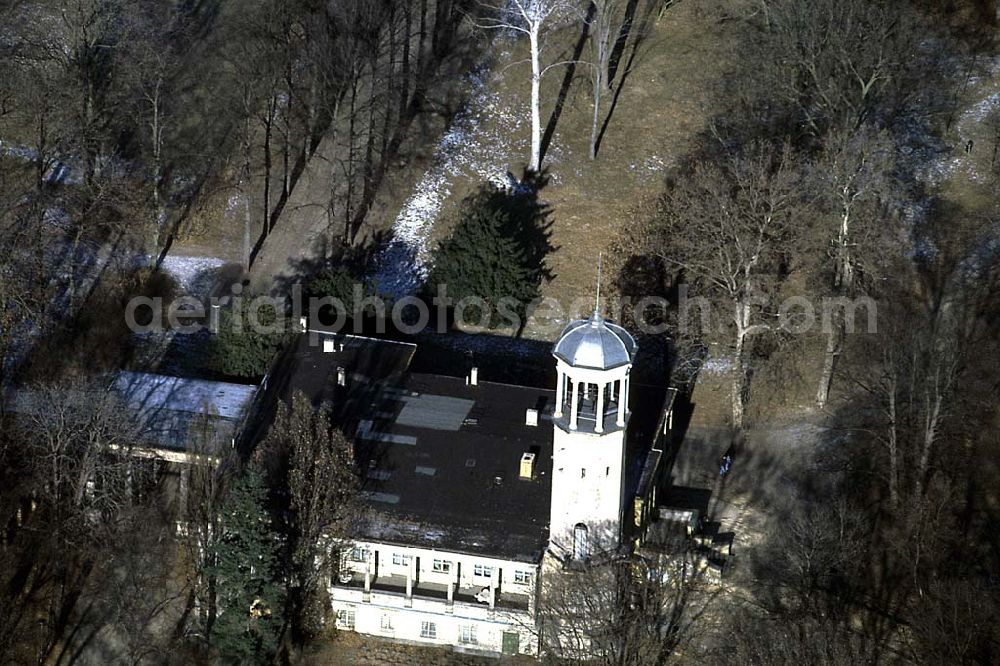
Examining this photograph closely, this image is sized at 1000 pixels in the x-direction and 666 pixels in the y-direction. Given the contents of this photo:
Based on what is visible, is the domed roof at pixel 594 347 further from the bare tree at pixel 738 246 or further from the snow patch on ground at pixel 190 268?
the snow patch on ground at pixel 190 268

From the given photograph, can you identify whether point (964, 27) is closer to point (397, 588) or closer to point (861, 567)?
point (861, 567)

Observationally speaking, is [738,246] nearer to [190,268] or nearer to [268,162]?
[190,268]

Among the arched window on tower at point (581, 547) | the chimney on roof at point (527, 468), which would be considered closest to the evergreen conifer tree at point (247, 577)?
the chimney on roof at point (527, 468)

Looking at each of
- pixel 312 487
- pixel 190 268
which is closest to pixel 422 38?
pixel 190 268

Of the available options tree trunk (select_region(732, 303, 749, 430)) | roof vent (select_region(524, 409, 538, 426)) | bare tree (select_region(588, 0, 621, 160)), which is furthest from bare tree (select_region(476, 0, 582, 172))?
roof vent (select_region(524, 409, 538, 426))

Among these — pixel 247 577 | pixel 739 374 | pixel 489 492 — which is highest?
Answer: pixel 739 374

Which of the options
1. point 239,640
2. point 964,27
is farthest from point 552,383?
point 964,27
